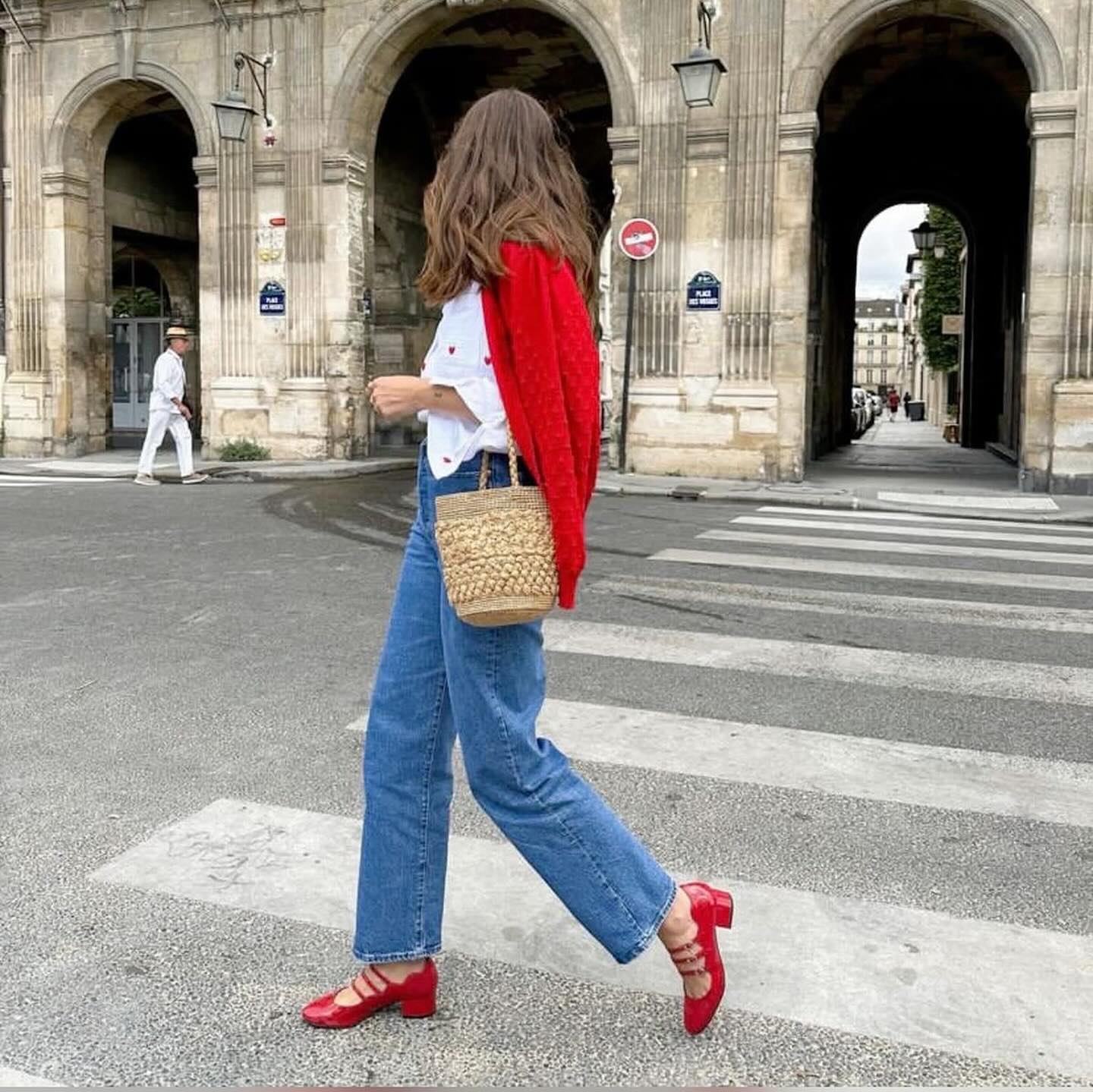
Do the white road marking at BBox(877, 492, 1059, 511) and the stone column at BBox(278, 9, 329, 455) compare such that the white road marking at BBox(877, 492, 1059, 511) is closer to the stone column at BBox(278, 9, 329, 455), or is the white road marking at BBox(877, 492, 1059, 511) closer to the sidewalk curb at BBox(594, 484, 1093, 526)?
the sidewalk curb at BBox(594, 484, 1093, 526)

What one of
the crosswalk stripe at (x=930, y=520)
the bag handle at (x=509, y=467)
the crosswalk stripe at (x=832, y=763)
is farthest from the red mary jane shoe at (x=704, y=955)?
the crosswalk stripe at (x=930, y=520)

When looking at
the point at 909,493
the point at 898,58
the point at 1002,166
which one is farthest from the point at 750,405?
the point at 1002,166

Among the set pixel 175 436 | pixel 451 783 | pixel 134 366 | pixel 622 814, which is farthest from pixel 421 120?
pixel 451 783

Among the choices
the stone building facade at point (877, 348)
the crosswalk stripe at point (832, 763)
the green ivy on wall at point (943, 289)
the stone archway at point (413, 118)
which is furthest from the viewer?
the stone building facade at point (877, 348)

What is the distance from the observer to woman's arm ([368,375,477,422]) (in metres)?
2.29

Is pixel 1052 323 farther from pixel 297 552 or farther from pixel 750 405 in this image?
pixel 297 552

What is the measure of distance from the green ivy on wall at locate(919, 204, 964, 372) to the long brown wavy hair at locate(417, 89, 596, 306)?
1793 inches

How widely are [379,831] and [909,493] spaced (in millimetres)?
12371

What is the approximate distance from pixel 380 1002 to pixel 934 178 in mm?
28102

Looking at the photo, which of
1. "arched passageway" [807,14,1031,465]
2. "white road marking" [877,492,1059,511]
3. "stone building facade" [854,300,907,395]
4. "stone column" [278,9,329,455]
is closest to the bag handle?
"white road marking" [877,492,1059,511]

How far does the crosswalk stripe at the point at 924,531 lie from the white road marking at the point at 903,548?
17 centimetres

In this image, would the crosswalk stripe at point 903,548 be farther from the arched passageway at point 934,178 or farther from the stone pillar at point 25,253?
the stone pillar at point 25,253

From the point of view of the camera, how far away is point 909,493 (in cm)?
1385

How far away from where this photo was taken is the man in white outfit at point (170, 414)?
Answer: 14820 millimetres
